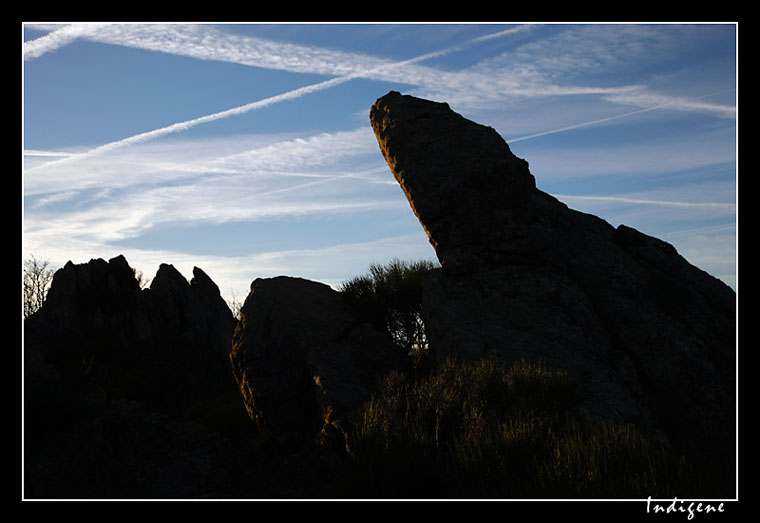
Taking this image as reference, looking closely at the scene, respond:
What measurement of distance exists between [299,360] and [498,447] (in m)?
4.86

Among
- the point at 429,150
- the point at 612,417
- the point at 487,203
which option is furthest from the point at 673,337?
the point at 429,150

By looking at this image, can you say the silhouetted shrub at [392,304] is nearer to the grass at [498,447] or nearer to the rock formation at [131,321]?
the grass at [498,447]

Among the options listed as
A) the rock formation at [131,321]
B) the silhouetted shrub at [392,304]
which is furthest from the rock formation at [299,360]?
the rock formation at [131,321]

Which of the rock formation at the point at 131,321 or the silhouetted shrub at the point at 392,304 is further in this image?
the rock formation at the point at 131,321

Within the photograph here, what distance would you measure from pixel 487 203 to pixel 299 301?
162 inches

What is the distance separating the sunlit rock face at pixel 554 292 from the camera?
10773 mm

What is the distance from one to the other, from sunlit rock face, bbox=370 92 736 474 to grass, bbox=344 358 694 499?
40.5 inches

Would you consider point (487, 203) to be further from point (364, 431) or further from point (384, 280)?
point (364, 431)

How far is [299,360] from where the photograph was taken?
38.3 feet

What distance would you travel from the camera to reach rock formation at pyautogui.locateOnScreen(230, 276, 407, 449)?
11.1m

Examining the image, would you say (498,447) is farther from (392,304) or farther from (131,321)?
(131,321)

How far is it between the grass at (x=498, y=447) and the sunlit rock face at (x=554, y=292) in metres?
1.03

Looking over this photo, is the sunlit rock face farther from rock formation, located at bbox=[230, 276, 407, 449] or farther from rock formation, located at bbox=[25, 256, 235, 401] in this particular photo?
rock formation, located at bbox=[25, 256, 235, 401]

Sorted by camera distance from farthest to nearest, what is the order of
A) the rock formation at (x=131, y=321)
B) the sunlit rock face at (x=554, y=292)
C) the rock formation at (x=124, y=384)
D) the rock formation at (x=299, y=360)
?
the rock formation at (x=131, y=321), the rock formation at (x=299, y=360), the sunlit rock face at (x=554, y=292), the rock formation at (x=124, y=384)
